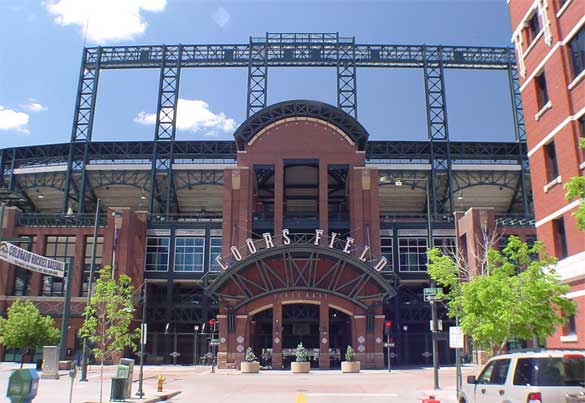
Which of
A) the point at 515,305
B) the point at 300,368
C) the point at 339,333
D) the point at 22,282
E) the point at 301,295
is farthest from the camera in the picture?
the point at 22,282

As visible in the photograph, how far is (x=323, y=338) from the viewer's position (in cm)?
4522

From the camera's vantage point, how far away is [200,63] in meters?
69.1

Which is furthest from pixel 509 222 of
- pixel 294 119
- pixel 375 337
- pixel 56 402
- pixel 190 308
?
pixel 56 402

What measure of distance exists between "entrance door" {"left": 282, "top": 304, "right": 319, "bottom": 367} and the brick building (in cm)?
2658

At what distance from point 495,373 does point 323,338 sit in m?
33.9

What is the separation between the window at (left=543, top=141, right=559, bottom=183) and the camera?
77.6 feet

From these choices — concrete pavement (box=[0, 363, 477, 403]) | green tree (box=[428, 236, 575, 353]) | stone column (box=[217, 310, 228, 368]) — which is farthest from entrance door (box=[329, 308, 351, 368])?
green tree (box=[428, 236, 575, 353])

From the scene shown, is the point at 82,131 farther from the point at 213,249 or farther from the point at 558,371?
the point at 558,371

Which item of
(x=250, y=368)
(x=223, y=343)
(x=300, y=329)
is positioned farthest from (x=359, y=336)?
(x=223, y=343)

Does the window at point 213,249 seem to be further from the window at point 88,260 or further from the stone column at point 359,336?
the stone column at point 359,336

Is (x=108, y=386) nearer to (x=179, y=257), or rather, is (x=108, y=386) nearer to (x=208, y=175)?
(x=179, y=257)

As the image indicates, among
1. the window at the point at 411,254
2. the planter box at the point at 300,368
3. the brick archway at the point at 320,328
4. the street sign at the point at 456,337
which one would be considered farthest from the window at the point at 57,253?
the street sign at the point at 456,337

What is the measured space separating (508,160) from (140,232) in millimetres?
43893

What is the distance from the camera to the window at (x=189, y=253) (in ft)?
181
